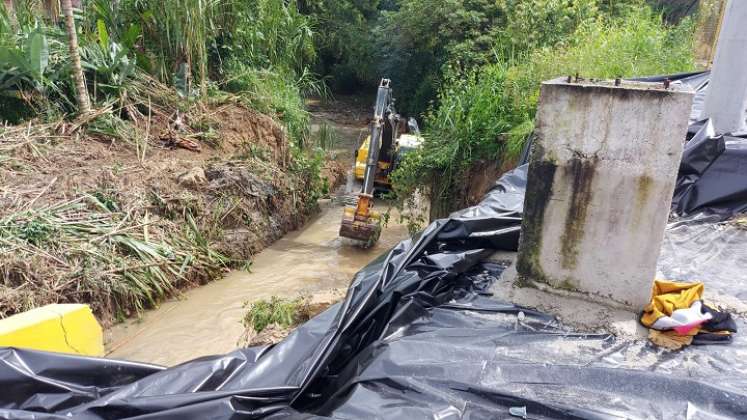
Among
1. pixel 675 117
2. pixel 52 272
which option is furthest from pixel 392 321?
pixel 52 272

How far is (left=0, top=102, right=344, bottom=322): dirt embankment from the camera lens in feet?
18.5

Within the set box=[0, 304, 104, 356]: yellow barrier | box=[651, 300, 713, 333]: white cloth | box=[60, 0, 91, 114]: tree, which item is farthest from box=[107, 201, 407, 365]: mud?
box=[651, 300, 713, 333]: white cloth

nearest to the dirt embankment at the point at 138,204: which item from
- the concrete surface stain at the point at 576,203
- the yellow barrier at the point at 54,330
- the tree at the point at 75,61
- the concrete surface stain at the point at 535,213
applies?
the tree at the point at 75,61

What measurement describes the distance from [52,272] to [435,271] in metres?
4.36

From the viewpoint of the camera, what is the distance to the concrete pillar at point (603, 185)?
8.37 feet

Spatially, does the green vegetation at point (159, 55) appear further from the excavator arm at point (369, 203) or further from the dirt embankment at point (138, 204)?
the excavator arm at point (369, 203)

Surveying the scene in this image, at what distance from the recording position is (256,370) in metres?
2.37

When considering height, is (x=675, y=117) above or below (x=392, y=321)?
above

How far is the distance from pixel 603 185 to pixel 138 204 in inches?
229

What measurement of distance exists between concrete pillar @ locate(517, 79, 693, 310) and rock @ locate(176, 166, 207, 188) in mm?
5657

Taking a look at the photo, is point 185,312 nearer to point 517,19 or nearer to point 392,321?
point 392,321

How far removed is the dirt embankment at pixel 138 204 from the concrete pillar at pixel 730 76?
234 inches

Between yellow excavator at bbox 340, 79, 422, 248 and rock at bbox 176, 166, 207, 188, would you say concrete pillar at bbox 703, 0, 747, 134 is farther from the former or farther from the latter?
rock at bbox 176, 166, 207, 188

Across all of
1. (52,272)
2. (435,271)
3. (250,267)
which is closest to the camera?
(435,271)
